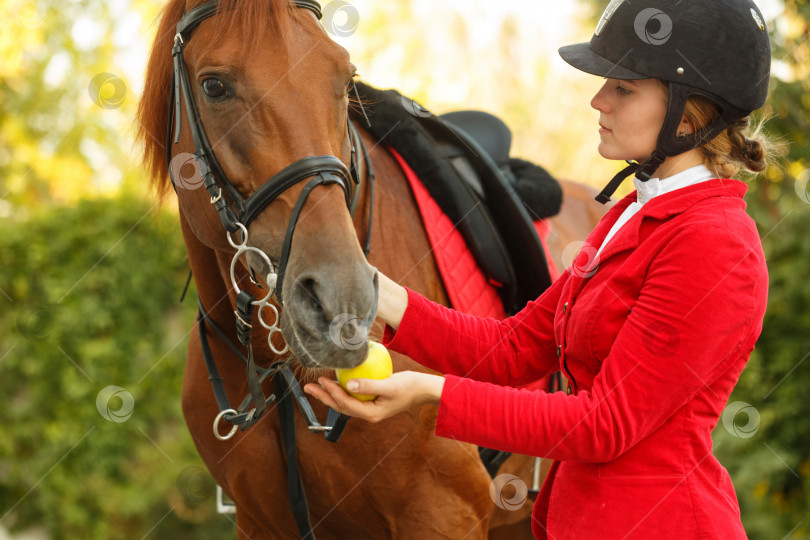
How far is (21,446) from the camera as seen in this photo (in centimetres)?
582

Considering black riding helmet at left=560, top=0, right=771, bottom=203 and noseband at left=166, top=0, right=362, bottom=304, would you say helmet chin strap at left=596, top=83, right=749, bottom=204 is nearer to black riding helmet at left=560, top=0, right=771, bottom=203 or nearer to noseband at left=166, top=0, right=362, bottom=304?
black riding helmet at left=560, top=0, right=771, bottom=203

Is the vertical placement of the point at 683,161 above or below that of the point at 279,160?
above

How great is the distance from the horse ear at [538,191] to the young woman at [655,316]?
1381mm

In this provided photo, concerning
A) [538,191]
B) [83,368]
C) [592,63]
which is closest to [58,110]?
[83,368]

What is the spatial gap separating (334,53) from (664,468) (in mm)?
1252

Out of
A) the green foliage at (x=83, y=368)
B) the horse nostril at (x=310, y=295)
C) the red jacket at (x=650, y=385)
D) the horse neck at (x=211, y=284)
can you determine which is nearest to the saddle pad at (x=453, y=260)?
the horse neck at (x=211, y=284)

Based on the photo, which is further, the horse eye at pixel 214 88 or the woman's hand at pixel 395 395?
the horse eye at pixel 214 88

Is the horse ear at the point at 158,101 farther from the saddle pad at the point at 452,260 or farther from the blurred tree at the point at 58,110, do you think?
the blurred tree at the point at 58,110

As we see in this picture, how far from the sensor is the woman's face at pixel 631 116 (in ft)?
5.14

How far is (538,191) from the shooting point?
122 inches

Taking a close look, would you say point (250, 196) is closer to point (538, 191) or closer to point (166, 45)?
point (166, 45)

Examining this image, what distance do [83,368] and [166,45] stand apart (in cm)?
445

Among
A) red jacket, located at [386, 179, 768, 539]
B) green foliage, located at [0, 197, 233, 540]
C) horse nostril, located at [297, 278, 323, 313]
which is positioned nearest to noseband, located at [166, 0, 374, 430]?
horse nostril, located at [297, 278, 323, 313]

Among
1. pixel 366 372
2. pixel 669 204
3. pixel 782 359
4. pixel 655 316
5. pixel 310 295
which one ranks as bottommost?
pixel 782 359
